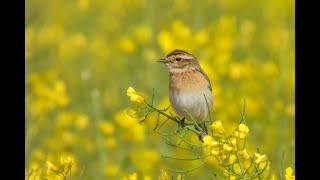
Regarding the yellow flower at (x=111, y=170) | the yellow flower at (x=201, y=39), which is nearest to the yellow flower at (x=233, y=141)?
the yellow flower at (x=111, y=170)

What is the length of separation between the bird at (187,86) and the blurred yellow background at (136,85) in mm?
302

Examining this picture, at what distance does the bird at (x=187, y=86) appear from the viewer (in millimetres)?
7098

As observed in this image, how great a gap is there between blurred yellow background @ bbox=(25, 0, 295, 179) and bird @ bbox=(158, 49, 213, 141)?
30cm

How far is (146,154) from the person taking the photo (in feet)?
27.5

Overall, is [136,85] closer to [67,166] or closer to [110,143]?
[110,143]

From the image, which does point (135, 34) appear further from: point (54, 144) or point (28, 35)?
point (28, 35)

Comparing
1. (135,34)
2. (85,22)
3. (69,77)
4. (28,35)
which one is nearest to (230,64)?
(135,34)

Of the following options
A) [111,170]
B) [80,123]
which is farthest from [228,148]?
[80,123]

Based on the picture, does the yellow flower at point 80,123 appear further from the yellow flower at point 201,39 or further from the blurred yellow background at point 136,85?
the yellow flower at point 201,39

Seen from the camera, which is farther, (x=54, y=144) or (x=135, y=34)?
(x=135, y=34)

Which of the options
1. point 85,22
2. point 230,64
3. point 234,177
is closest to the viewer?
point 234,177

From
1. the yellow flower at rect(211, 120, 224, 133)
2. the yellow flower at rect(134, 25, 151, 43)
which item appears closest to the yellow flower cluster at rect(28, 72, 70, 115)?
the yellow flower at rect(134, 25, 151, 43)

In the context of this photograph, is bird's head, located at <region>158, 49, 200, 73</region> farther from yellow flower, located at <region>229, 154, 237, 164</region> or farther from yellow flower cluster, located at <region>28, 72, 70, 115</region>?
yellow flower, located at <region>229, 154, 237, 164</region>

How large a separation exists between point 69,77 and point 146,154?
3734 mm
